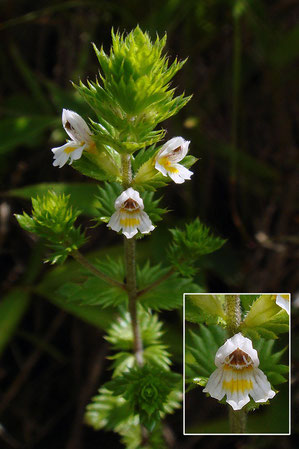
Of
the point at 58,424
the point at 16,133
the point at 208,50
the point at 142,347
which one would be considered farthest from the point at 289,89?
the point at 58,424

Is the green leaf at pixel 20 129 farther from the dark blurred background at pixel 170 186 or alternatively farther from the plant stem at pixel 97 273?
the plant stem at pixel 97 273

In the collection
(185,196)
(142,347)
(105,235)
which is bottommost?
(142,347)

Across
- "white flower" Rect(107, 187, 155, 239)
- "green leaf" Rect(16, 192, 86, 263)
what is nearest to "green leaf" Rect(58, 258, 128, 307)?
"green leaf" Rect(16, 192, 86, 263)

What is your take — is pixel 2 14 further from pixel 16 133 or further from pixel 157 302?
pixel 157 302

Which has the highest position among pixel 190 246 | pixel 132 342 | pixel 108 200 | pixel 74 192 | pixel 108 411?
pixel 74 192

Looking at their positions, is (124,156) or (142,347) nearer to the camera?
(124,156)

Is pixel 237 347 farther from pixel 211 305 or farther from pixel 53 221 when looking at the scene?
pixel 53 221

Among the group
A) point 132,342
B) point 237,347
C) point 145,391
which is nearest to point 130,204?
point 237,347
